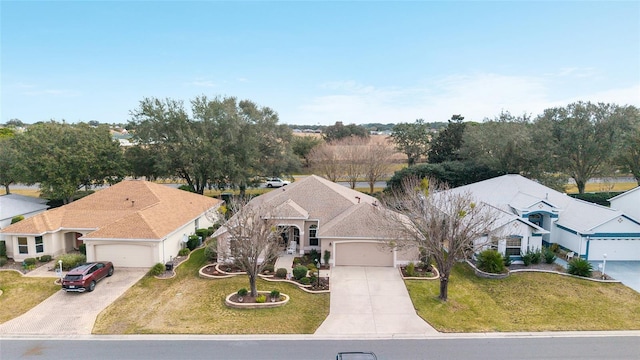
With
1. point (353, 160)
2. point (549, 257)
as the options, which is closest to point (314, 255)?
point (549, 257)

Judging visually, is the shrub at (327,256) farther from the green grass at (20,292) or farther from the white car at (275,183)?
the white car at (275,183)

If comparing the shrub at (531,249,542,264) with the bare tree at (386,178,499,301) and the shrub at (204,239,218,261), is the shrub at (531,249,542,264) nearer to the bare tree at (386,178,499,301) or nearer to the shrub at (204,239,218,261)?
the bare tree at (386,178,499,301)

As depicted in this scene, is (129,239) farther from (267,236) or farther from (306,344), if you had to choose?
(306,344)

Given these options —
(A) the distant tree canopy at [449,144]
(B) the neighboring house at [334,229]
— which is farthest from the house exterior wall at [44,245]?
(A) the distant tree canopy at [449,144]

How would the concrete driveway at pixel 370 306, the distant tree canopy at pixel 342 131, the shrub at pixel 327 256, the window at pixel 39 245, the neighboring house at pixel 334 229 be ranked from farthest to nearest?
the distant tree canopy at pixel 342 131 < the window at pixel 39 245 < the neighboring house at pixel 334 229 < the shrub at pixel 327 256 < the concrete driveway at pixel 370 306

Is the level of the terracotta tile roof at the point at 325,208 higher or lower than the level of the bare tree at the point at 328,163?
lower

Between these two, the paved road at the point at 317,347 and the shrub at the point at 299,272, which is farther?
the shrub at the point at 299,272
